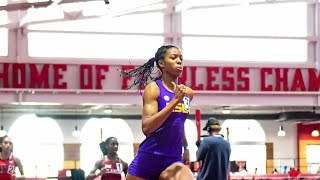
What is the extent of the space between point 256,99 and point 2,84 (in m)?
6.69

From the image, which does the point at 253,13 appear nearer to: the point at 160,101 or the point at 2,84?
the point at 2,84

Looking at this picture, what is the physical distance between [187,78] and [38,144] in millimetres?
8273

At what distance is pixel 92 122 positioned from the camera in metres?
25.2

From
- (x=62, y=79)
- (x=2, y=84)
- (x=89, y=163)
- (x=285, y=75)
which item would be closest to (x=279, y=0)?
(x=285, y=75)

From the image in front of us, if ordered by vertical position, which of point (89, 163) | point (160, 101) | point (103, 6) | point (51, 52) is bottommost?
point (89, 163)

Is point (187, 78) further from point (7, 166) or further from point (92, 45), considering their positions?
point (7, 166)

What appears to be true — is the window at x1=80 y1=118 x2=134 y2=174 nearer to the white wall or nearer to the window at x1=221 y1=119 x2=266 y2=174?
the white wall

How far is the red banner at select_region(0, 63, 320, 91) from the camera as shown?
1792 centimetres

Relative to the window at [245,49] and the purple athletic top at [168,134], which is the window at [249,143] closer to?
the window at [245,49]

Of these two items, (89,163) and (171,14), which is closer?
(171,14)

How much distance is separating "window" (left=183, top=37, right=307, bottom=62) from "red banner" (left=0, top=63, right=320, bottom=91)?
1.35 feet

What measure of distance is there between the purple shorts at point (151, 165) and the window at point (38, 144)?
19.9 m

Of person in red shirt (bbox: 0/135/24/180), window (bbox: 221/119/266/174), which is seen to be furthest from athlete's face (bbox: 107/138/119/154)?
window (bbox: 221/119/266/174)

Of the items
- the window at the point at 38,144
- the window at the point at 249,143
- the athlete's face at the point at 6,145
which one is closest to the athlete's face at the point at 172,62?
the athlete's face at the point at 6,145
